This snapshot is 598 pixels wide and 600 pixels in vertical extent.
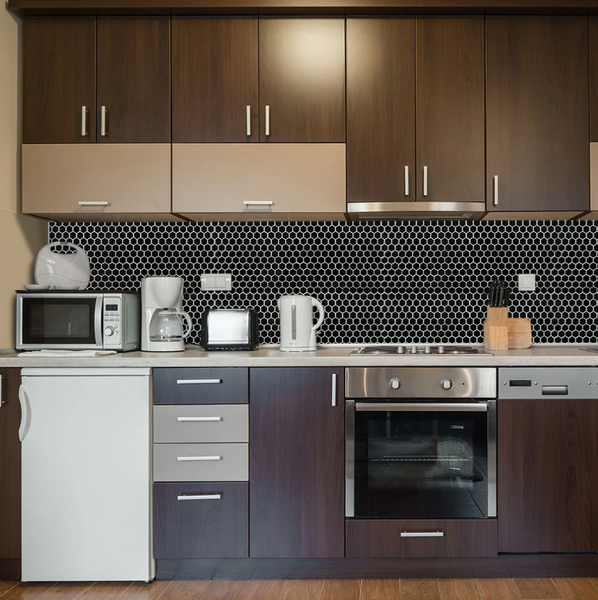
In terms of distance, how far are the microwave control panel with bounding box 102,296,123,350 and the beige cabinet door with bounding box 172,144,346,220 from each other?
53 cm

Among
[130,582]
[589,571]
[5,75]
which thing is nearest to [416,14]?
[5,75]

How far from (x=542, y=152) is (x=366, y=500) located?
1727 mm

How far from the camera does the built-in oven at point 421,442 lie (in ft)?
8.07

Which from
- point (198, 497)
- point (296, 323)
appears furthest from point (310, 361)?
point (198, 497)

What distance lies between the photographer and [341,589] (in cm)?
242

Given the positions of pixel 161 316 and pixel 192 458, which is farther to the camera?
pixel 161 316

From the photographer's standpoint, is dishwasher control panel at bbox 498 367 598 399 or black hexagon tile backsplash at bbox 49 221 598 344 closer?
dishwasher control panel at bbox 498 367 598 399

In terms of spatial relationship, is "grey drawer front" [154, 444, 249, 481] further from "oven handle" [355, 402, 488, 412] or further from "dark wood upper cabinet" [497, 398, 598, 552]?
"dark wood upper cabinet" [497, 398, 598, 552]

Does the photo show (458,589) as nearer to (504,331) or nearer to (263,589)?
(263,589)

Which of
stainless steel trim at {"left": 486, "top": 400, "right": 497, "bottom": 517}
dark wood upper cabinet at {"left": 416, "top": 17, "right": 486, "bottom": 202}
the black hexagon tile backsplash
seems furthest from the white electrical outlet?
stainless steel trim at {"left": 486, "top": 400, "right": 497, "bottom": 517}

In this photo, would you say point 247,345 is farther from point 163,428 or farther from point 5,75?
point 5,75

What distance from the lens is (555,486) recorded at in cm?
245

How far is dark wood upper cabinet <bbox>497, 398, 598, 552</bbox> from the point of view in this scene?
2.44 meters

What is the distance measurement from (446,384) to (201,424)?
1011 mm
